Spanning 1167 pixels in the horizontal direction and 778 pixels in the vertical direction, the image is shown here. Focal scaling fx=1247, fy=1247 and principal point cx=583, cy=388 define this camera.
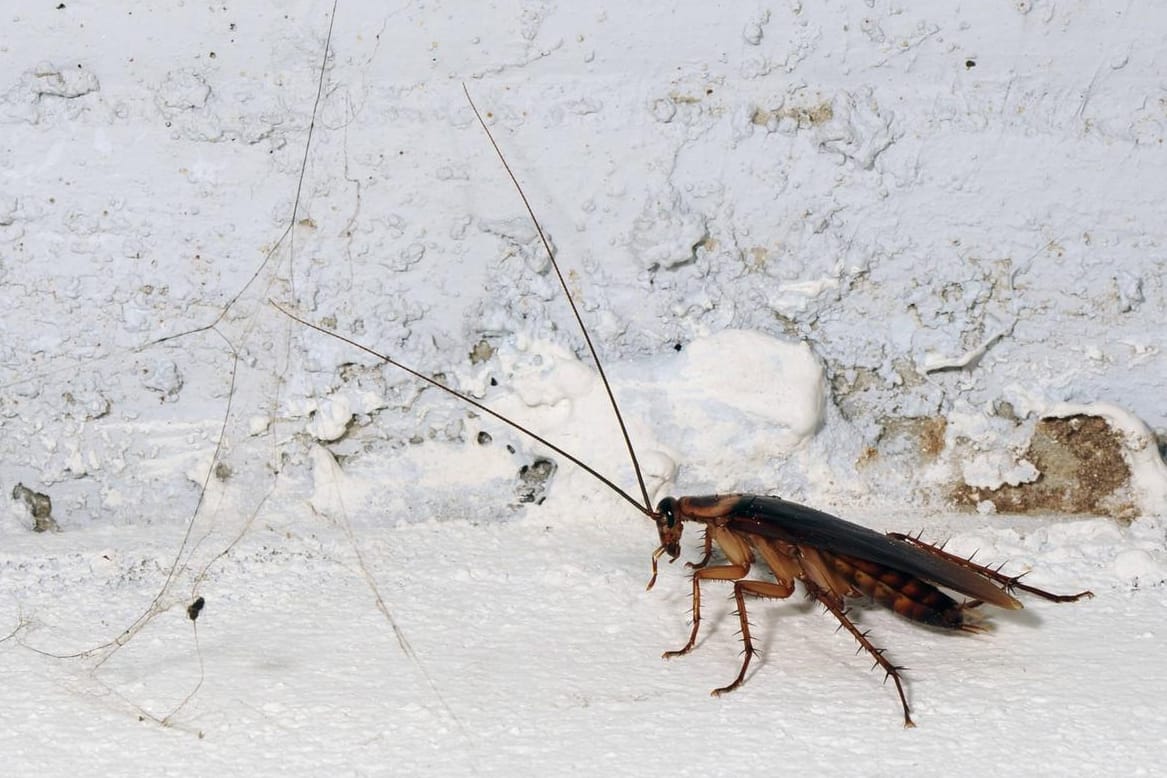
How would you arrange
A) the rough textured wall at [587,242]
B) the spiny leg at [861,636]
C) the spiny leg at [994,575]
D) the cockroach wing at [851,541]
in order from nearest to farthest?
the spiny leg at [861,636] → the cockroach wing at [851,541] → the spiny leg at [994,575] → the rough textured wall at [587,242]

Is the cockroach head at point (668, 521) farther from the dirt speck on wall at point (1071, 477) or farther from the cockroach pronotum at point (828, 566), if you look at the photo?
the dirt speck on wall at point (1071, 477)

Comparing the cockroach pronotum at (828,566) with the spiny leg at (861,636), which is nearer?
the spiny leg at (861,636)

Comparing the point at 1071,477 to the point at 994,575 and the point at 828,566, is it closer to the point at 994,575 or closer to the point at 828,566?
→ the point at 994,575

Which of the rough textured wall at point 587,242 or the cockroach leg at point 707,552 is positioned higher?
the rough textured wall at point 587,242

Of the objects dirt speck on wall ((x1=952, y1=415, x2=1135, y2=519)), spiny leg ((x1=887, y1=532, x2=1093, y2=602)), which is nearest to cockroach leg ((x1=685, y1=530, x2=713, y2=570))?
spiny leg ((x1=887, y1=532, x2=1093, y2=602))

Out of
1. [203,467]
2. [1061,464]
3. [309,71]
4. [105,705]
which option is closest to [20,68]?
[309,71]

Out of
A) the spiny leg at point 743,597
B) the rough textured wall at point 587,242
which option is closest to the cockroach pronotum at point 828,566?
the spiny leg at point 743,597

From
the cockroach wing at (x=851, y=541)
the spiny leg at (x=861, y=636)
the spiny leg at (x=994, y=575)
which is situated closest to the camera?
the spiny leg at (x=861, y=636)
